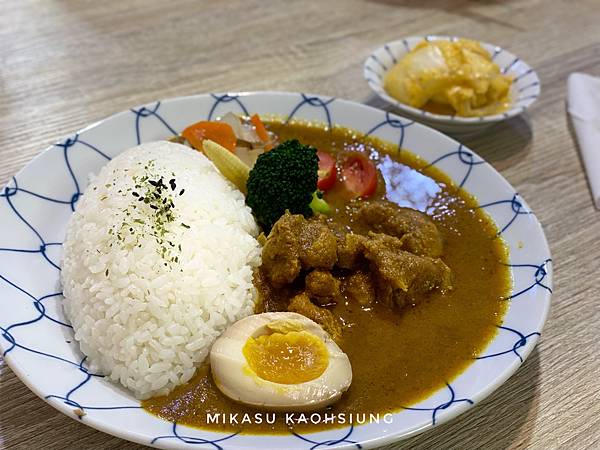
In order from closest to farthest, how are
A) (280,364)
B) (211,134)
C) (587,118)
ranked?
(280,364) → (211,134) → (587,118)

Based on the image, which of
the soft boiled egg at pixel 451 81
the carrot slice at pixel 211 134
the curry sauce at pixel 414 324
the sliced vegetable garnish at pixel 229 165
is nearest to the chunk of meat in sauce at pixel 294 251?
the curry sauce at pixel 414 324

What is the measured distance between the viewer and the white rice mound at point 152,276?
2.28 m

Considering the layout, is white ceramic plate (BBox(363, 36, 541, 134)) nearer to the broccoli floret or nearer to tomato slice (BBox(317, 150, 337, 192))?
tomato slice (BBox(317, 150, 337, 192))

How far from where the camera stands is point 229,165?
3191 mm

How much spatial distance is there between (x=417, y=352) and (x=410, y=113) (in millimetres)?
1840

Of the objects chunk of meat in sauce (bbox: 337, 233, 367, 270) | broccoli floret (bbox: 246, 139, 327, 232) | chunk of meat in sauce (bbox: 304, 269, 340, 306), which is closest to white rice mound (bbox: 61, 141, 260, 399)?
broccoli floret (bbox: 246, 139, 327, 232)

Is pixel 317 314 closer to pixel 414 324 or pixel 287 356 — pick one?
pixel 287 356

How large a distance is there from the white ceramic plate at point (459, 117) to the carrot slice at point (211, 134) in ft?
3.65

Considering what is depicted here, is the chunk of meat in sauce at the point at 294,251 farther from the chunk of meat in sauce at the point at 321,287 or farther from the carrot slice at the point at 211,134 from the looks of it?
the carrot slice at the point at 211,134

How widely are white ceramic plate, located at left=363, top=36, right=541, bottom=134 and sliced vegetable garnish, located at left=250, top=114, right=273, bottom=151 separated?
0.87 metres

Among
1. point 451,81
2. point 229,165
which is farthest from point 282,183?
point 451,81

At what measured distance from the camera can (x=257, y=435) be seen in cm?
203

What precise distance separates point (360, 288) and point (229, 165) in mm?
1042

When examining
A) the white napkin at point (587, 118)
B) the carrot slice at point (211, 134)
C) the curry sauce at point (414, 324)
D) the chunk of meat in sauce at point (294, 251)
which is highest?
the carrot slice at point (211, 134)
